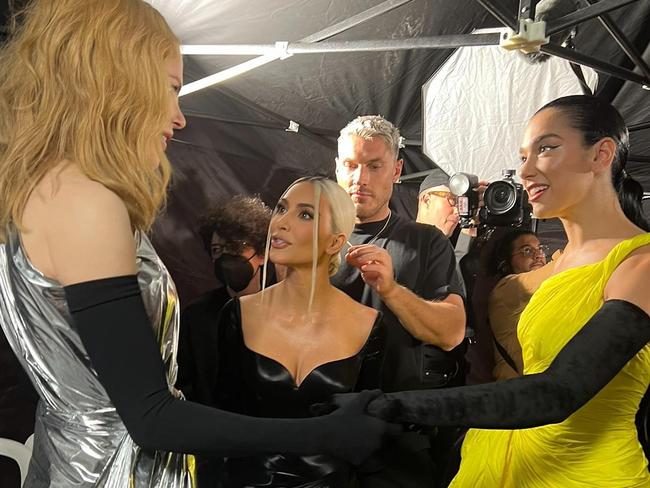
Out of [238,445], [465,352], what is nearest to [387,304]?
[465,352]

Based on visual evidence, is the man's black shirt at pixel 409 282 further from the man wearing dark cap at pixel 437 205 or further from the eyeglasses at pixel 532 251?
the eyeglasses at pixel 532 251

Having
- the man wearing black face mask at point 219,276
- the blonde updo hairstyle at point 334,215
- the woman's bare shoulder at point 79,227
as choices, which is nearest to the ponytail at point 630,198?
the blonde updo hairstyle at point 334,215

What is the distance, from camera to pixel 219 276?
1.58 meters

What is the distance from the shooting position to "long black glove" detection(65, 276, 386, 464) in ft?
2.55

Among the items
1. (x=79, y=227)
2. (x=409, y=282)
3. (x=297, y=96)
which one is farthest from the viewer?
(x=297, y=96)

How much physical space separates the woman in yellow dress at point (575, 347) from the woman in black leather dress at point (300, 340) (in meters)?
0.30

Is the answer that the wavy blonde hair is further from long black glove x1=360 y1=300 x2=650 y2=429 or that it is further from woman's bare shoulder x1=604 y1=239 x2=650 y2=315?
woman's bare shoulder x1=604 y1=239 x2=650 y2=315

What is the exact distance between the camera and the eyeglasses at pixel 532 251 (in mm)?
1511

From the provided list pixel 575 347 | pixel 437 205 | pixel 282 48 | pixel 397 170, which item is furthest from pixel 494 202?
pixel 282 48

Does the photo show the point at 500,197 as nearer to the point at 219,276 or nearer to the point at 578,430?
the point at 578,430

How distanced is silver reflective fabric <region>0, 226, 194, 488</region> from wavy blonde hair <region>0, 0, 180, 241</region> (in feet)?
0.29

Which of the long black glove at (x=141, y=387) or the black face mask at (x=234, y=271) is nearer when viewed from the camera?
the long black glove at (x=141, y=387)

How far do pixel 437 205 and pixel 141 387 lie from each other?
979 millimetres

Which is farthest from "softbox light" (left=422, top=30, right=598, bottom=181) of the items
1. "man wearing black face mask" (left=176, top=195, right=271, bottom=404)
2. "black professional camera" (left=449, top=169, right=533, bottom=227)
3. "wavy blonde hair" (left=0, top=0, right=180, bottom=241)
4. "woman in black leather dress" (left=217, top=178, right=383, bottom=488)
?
"wavy blonde hair" (left=0, top=0, right=180, bottom=241)
